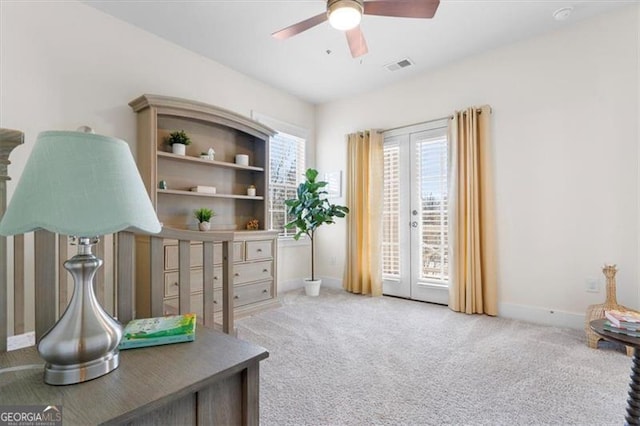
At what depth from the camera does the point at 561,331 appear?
9.48 feet

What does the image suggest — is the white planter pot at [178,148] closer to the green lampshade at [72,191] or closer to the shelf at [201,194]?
the shelf at [201,194]

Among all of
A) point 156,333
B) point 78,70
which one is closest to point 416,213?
point 156,333

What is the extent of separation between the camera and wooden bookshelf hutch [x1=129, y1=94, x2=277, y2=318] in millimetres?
2916

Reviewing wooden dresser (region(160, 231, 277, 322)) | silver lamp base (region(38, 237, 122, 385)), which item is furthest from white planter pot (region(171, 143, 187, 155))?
silver lamp base (region(38, 237, 122, 385))

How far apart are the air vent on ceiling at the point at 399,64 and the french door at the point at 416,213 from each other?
0.75 metres

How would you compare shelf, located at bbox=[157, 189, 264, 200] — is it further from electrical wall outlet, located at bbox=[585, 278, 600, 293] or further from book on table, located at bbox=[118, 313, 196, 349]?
electrical wall outlet, located at bbox=[585, 278, 600, 293]

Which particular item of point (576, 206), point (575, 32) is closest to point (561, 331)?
point (576, 206)

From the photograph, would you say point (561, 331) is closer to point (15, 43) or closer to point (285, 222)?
point (285, 222)

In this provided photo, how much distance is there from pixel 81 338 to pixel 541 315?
3.75m

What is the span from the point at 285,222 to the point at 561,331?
11.1ft

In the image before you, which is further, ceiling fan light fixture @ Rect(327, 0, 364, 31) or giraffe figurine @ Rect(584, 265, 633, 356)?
giraffe figurine @ Rect(584, 265, 633, 356)

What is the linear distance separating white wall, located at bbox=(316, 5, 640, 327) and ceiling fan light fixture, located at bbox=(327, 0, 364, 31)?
212 centimetres

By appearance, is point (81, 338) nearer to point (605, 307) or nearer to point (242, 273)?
point (242, 273)

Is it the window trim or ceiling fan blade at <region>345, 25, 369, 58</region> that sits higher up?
ceiling fan blade at <region>345, 25, 369, 58</region>
